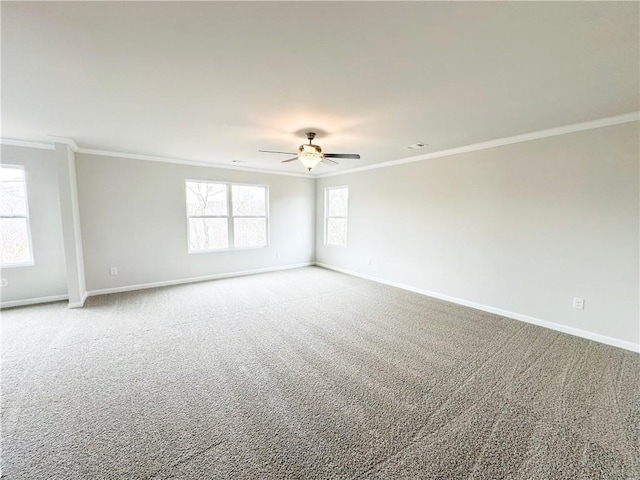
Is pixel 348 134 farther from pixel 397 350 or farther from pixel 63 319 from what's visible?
pixel 63 319

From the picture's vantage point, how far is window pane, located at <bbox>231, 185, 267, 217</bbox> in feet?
19.5

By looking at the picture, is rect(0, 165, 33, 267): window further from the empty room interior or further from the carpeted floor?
the carpeted floor

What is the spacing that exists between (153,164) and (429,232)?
511 cm

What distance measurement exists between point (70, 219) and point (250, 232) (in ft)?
10.1

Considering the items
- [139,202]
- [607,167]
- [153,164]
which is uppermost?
[153,164]

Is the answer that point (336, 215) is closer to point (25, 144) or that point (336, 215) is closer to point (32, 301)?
point (25, 144)

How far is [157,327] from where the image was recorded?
3.40 meters

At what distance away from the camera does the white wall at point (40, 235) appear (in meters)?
4.00

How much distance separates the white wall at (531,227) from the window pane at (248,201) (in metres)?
2.83

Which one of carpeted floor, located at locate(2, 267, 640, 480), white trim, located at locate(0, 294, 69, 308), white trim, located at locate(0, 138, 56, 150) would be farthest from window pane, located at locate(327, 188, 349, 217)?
white trim, located at locate(0, 294, 69, 308)

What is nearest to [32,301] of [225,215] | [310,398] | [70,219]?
[70,219]

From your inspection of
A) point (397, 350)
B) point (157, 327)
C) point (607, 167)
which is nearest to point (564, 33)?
point (607, 167)

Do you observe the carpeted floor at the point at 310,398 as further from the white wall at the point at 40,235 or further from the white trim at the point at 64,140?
the white trim at the point at 64,140

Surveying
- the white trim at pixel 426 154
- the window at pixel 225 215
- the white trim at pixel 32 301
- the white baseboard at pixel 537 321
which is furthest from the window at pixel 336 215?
the white trim at pixel 32 301
